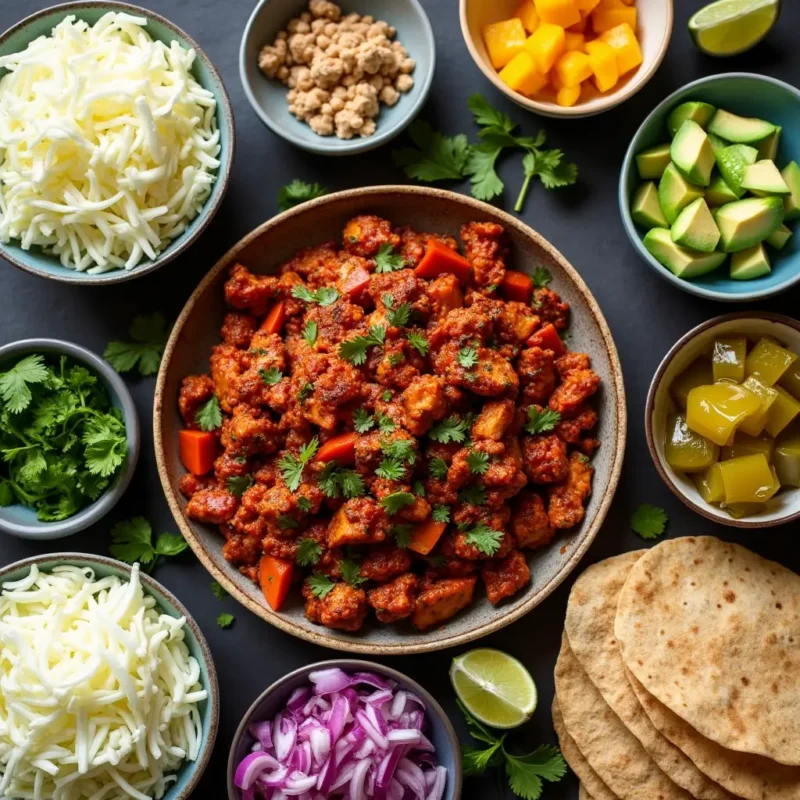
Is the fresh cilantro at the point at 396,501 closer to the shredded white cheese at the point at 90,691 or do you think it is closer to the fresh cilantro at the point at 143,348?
the shredded white cheese at the point at 90,691

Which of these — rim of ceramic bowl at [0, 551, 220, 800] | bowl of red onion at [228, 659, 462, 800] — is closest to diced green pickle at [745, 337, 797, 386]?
bowl of red onion at [228, 659, 462, 800]

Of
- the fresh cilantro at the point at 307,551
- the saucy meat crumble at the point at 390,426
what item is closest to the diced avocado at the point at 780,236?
the saucy meat crumble at the point at 390,426

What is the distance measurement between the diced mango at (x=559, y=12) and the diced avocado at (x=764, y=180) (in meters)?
1.06

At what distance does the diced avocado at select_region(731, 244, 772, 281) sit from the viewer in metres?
3.96

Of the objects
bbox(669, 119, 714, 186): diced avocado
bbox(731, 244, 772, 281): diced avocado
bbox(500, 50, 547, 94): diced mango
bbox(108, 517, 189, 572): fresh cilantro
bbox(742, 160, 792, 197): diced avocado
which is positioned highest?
bbox(500, 50, 547, 94): diced mango

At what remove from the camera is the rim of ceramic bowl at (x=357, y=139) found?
4059 mm

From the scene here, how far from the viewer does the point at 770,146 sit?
13.3 feet

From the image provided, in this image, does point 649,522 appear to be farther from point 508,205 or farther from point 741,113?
point 741,113

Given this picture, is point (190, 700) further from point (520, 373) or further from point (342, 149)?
point (342, 149)

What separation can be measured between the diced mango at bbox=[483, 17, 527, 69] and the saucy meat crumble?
2.77 ft

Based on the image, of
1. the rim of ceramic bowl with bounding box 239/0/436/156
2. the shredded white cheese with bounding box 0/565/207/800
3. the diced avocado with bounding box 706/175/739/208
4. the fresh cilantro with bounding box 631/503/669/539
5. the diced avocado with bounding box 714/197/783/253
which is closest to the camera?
the shredded white cheese with bounding box 0/565/207/800

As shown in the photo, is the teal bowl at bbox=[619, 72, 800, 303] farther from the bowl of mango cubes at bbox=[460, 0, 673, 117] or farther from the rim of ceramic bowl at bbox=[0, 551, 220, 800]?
the rim of ceramic bowl at bbox=[0, 551, 220, 800]

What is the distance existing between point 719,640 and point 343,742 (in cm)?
179

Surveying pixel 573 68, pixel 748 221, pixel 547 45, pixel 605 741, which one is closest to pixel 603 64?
pixel 573 68
